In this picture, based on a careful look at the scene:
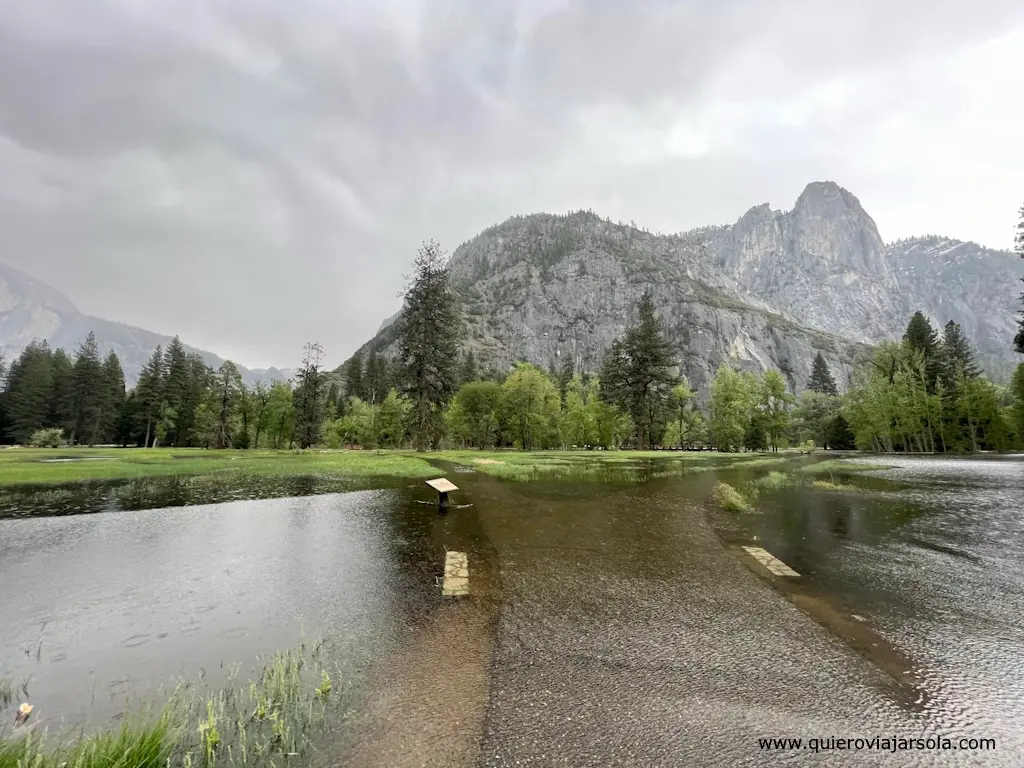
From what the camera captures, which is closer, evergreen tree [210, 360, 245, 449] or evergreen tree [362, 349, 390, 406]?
evergreen tree [210, 360, 245, 449]

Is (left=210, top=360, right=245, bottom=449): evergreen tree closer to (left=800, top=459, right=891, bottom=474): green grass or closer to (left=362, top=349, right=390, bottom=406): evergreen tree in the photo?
(left=362, top=349, right=390, bottom=406): evergreen tree

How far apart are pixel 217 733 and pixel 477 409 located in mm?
84273

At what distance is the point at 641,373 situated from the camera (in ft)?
255

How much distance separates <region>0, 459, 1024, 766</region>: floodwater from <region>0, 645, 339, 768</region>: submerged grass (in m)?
0.53

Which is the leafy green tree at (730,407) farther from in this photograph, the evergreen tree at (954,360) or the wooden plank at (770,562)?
the wooden plank at (770,562)

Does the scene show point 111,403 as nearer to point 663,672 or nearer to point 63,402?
point 63,402

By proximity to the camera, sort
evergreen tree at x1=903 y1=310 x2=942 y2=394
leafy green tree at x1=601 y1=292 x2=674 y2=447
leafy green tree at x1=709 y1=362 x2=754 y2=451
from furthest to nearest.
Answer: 1. leafy green tree at x1=709 y1=362 x2=754 y2=451
2. leafy green tree at x1=601 y1=292 x2=674 y2=447
3. evergreen tree at x1=903 y1=310 x2=942 y2=394

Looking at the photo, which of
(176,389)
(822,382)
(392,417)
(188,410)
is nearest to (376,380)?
(392,417)

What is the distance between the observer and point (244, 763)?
4.04 m

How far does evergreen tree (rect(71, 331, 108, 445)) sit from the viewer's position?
3445 inches

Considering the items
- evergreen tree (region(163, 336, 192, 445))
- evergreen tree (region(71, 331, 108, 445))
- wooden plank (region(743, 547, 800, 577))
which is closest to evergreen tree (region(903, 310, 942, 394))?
wooden plank (region(743, 547, 800, 577))

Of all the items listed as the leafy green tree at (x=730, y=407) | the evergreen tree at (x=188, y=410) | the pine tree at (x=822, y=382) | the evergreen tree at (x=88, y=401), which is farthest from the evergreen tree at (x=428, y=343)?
the pine tree at (x=822, y=382)

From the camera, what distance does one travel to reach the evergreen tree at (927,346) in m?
76.4

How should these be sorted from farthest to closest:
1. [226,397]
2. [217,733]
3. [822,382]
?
[822,382], [226,397], [217,733]
